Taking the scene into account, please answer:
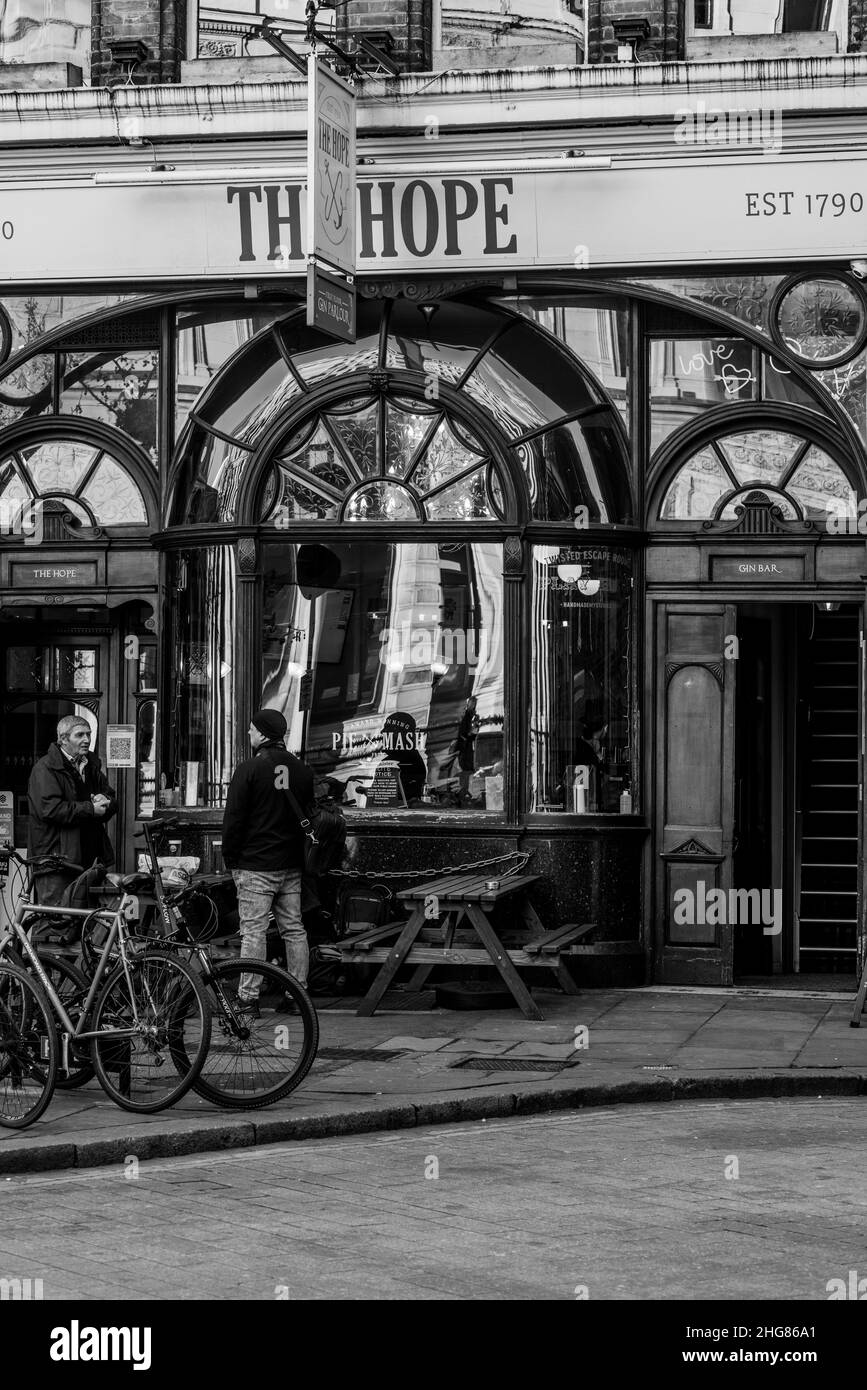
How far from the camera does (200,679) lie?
14508mm

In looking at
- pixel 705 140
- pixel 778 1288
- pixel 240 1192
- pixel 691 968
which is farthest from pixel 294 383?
pixel 778 1288

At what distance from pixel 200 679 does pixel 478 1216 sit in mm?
7503

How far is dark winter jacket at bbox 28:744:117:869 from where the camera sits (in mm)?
12469

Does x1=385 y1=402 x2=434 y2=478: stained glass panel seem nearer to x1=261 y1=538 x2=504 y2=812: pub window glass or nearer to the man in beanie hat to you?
x1=261 y1=538 x2=504 y2=812: pub window glass

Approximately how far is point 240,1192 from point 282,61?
9.44 metres

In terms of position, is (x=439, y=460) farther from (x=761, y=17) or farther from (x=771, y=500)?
(x=761, y=17)

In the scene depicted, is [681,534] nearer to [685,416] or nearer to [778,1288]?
[685,416]

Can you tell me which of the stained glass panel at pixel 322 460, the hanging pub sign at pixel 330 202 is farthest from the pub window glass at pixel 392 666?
the hanging pub sign at pixel 330 202

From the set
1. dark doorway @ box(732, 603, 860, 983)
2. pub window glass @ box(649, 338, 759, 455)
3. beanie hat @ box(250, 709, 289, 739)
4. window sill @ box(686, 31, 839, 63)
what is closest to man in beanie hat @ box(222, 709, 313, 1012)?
beanie hat @ box(250, 709, 289, 739)

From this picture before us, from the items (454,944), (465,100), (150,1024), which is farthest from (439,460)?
(150,1024)

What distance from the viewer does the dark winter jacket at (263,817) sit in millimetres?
12133

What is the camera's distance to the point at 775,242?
13812mm

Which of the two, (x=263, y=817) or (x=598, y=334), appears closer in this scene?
(x=263, y=817)

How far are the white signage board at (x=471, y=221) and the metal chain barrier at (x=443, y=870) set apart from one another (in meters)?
4.11
